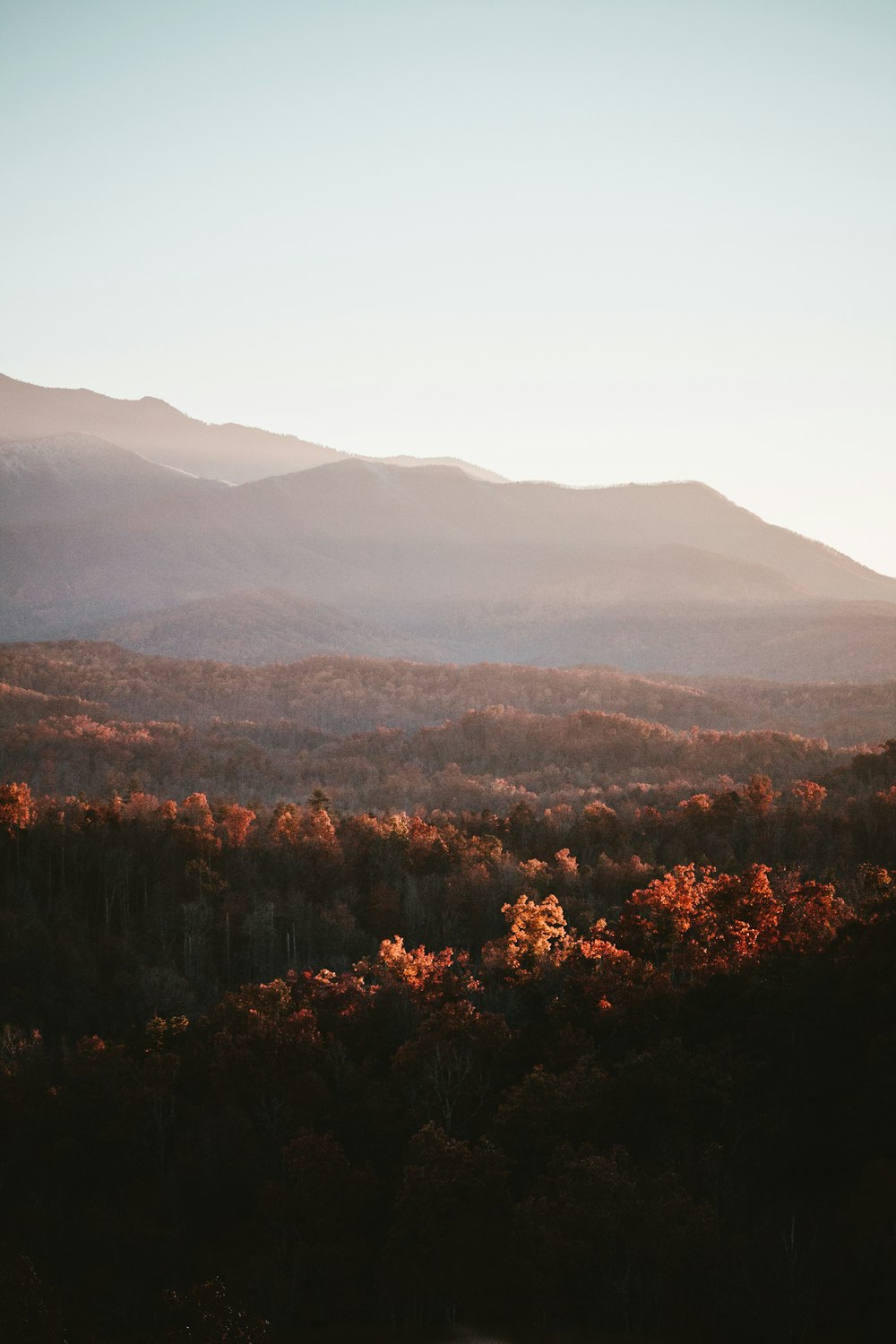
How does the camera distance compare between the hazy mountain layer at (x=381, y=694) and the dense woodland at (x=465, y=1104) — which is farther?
the hazy mountain layer at (x=381, y=694)

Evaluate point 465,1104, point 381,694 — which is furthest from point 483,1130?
point 381,694

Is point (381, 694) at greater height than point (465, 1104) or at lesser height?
greater

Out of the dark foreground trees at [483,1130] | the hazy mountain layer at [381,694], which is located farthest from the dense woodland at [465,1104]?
the hazy mountain layer at [381,694]

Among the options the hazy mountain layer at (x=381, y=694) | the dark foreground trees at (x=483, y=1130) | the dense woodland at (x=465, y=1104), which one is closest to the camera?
the dark foreground trees at (x=483, y=1130)

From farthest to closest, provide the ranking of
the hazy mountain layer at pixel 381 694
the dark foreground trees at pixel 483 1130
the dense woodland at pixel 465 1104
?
the hazy mountain layer at pixel 381 694 → the dense woodland at pixel 465 1104 → the dark foreground trees at pixel 483 1130

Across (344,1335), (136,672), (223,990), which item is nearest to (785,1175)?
(344,1335)

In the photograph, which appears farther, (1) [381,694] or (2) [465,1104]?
(1) [381,694]

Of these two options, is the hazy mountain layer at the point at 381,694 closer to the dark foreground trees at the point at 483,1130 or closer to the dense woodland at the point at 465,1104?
the dense woodland at the point at 465,1104

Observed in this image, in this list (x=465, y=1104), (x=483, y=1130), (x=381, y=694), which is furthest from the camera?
(x=381, y=694)

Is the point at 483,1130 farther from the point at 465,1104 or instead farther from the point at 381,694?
the point at 381,694
